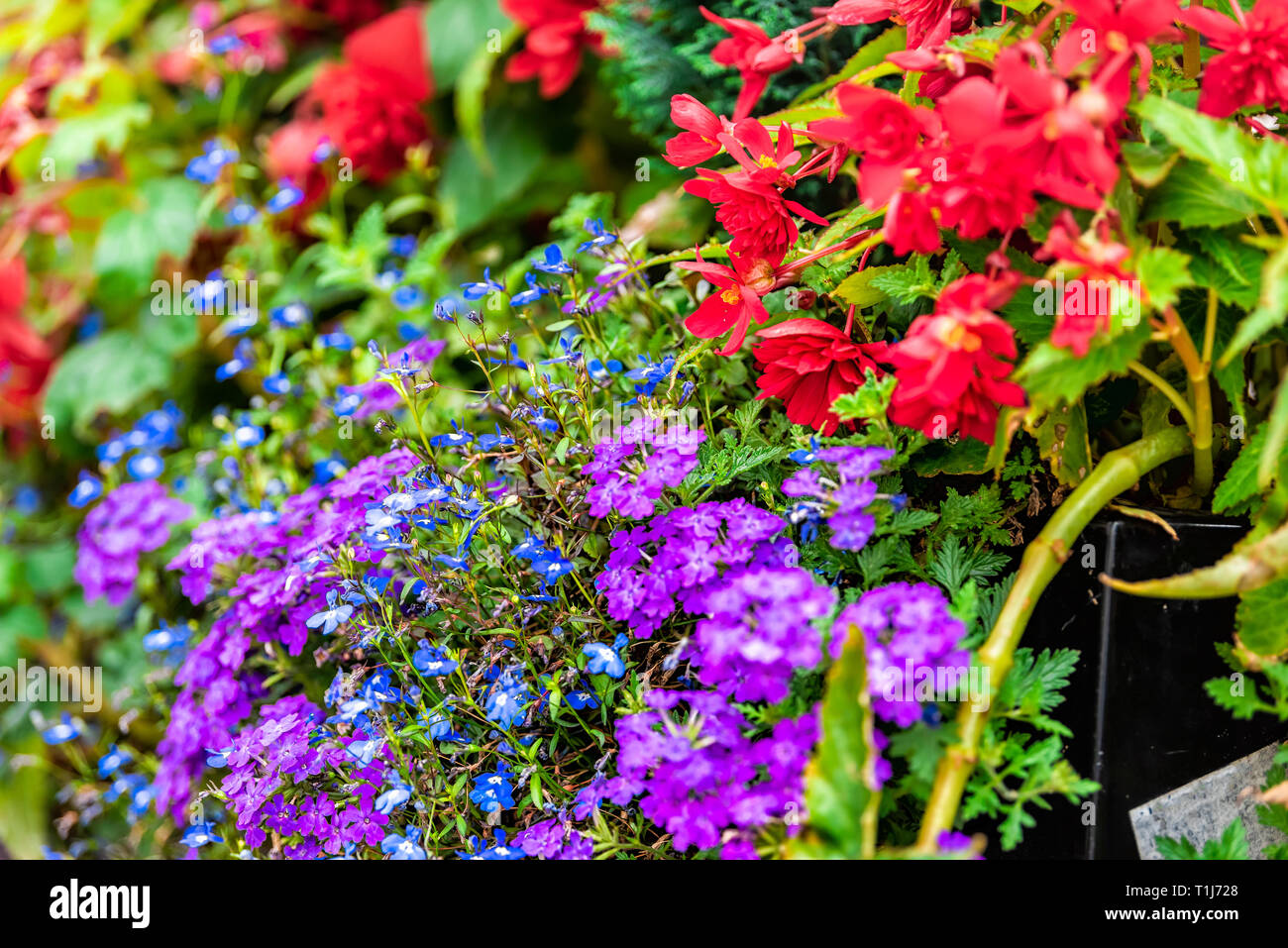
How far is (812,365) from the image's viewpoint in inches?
35.6

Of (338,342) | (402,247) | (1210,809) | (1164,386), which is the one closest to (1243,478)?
(1164,386)

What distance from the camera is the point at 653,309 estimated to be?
50.3 inches

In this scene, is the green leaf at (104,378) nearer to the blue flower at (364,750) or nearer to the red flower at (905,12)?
the blue flower at (364,750)

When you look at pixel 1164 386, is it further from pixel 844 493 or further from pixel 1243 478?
pixel 844 493

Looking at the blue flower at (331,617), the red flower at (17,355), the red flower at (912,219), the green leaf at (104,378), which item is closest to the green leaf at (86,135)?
the red flower at (17,355)

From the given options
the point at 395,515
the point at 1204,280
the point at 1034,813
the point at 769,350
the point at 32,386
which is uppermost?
the point at 1204,280

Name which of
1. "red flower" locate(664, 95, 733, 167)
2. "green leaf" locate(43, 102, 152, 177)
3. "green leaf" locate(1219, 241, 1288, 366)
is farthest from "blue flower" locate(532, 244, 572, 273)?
"green leaf" locate(43, 102, 152, 177)

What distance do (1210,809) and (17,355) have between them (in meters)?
2.03

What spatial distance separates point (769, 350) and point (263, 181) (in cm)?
146

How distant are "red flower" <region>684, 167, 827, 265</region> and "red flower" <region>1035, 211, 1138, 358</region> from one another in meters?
0.27

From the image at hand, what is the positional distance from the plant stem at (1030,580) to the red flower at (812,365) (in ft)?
0.72

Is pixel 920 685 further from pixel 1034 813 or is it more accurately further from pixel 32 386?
pixel 32 386

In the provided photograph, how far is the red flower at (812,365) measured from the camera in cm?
90
